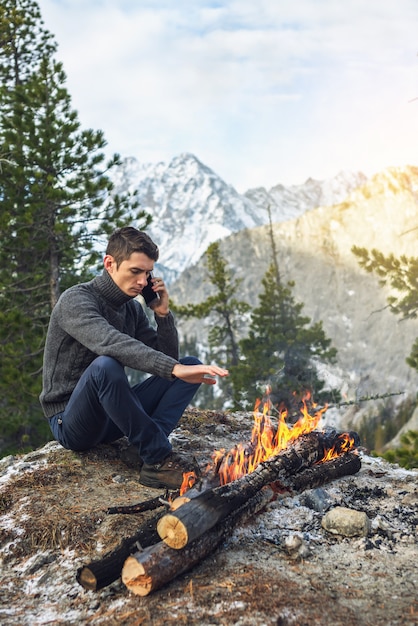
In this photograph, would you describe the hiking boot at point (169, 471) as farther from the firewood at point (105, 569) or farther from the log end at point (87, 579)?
the log end at point (87, 579)

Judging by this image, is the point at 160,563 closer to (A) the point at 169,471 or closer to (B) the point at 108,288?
(A) the point at 169,471

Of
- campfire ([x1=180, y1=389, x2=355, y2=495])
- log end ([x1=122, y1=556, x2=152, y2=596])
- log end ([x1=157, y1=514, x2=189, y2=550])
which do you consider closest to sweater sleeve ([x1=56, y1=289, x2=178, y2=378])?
campfire ([x1=180, y1=389, x2=355, y2=495])

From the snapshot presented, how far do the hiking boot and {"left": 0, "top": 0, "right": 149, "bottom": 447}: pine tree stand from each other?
10127 millimetres

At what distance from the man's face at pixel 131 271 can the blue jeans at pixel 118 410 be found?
92 centimetres

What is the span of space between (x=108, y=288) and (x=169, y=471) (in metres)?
1.94

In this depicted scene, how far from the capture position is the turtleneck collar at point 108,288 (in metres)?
4.98

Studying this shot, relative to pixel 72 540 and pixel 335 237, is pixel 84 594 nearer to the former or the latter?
pixel 72 540

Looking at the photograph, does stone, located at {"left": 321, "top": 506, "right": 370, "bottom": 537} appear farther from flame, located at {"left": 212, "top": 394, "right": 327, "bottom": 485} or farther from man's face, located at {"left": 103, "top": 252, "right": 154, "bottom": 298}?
man's face, located at {"left": 103, "top": 252, "right": 154, "bottom": 298}

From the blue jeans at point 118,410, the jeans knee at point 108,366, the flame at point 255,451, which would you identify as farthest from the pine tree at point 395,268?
the jeans knee at point 108,366

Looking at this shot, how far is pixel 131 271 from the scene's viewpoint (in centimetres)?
487

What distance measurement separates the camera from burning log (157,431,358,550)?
3271 mm

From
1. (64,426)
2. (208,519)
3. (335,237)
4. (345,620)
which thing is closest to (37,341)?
(64,426)

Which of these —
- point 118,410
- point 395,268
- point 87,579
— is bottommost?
point 87,579

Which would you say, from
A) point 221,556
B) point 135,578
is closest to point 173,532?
point 135,578
